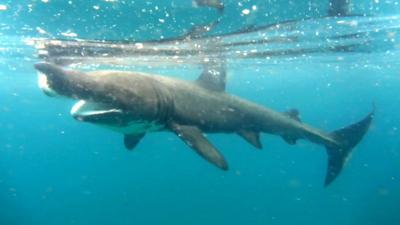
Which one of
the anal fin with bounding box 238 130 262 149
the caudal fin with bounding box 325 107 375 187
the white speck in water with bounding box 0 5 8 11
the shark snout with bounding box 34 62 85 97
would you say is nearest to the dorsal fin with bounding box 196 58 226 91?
the anal fin with bounding box 238 130 262 149

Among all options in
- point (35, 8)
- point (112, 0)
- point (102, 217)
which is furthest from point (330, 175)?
point (102, 217)

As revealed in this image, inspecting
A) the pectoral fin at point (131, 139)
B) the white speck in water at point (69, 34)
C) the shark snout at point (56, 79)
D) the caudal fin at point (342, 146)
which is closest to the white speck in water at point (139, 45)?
the white speck in water at point (69, 34)

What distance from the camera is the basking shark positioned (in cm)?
643

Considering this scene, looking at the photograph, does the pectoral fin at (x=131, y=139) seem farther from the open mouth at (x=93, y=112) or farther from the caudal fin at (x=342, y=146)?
the caudal fin at (x=342, y=146)

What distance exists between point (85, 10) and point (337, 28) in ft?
31.0

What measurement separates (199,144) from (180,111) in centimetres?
126

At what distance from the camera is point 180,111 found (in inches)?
335

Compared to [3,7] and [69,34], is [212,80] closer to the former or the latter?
[3,7]

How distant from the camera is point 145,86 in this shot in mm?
7871

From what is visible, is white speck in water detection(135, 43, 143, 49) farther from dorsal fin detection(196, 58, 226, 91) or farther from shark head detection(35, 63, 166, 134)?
shark head detection(35, 63, 166, 134)

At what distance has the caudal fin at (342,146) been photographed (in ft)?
37.3

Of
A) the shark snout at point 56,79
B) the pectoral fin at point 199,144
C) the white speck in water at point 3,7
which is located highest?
the shark snout at point 56,79

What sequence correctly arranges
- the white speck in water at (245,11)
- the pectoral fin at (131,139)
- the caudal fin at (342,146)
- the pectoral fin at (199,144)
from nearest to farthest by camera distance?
the pectoral fin at (199,144)
the pectoral fin at (131,139)
the caudal fin at (342,146)
the white speck in water at (245,11)

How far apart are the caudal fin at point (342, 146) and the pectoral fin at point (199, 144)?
5.09 m
